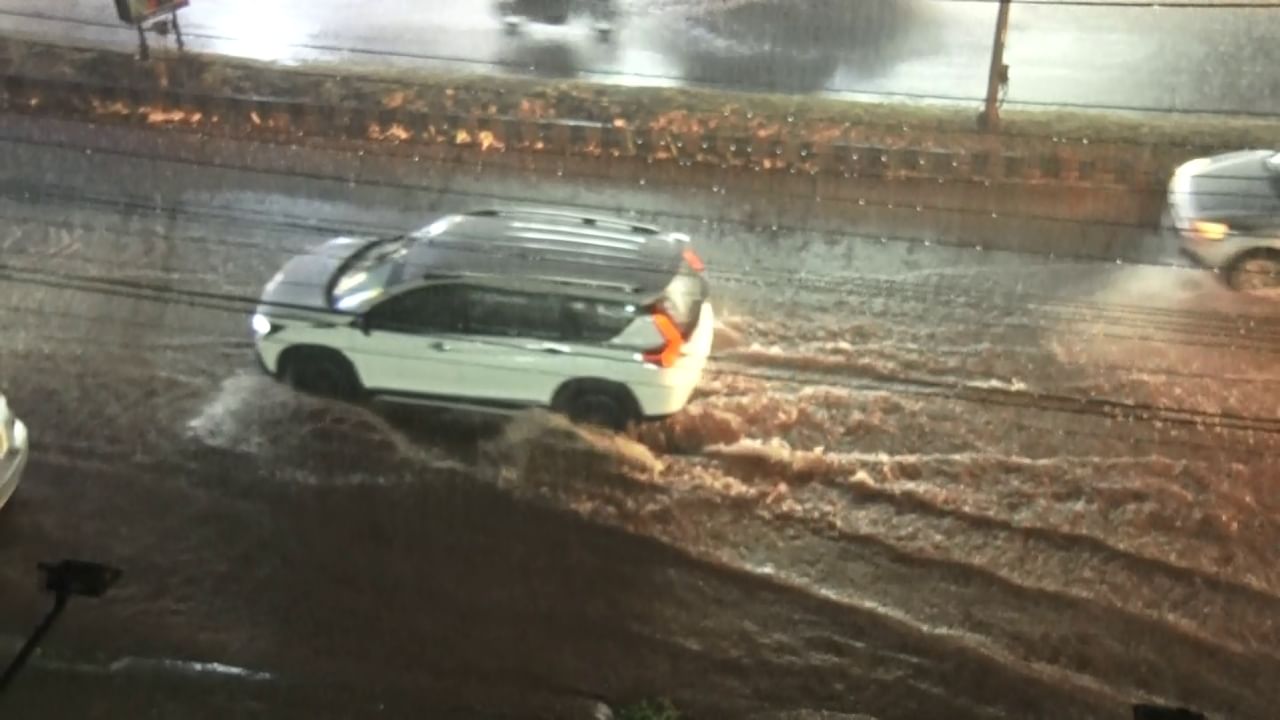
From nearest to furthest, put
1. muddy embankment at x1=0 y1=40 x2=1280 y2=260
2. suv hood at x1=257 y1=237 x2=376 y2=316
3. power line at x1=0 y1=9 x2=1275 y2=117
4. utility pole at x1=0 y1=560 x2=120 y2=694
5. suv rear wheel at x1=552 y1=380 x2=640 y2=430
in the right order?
utility pole at x1=0 y1=560 x2=120 y2=694 → suv rear wheel at x1=552 y1=380 x2=640 y2=430 → suv hood at x1=257 y1=237 x2=376 y2=316 → muddy embankment at x1=0 y1=40 x2=1280 y2=260 → power line at x1=0 y1=9 x2=1275 y2=117

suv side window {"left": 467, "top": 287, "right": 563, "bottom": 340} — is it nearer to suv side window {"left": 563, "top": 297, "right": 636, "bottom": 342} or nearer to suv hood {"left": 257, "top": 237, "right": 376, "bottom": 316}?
suv side window {"left": 563, "top": 297, "right": 636, "bottom": 342}

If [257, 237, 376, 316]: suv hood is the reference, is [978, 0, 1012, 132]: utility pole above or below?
above

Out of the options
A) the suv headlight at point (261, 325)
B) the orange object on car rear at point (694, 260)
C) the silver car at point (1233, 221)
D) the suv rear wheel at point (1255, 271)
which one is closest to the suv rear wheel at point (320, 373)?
the suv headlight at point (261, 325)

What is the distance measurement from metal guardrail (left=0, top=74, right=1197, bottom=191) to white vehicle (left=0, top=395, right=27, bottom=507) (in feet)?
3.59

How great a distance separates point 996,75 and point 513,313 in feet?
6.28

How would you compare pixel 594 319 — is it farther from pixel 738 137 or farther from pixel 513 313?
pixel 738 137

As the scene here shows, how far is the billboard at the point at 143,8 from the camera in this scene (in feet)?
12.9

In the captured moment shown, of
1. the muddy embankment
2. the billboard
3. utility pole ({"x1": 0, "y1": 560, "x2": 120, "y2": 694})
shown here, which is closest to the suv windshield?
the muddy embankment

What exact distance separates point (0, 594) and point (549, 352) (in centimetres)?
159

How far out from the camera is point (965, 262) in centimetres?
367

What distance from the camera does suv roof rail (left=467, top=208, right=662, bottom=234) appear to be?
3404 millimetres

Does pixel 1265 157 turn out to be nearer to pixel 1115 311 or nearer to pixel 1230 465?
pixel 1115 311

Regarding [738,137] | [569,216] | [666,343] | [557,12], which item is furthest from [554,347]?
[557,12]

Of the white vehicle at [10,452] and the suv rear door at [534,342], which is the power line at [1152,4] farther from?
the white vehicle at [10,452]
